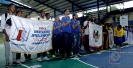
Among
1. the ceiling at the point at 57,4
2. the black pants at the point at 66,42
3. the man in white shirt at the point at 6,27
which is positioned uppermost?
A: the ceiling at the point at 57,4

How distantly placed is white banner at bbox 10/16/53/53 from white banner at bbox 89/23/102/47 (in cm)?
224

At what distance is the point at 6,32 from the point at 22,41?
2.03 feet

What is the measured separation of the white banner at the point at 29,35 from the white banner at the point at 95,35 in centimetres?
224

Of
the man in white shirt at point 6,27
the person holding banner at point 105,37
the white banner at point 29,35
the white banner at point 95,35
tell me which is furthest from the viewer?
the person holding banner at point 105,37

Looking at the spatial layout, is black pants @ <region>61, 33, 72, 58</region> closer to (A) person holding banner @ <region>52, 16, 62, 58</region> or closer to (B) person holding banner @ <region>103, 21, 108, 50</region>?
(A) person holding banner @ <region>52, 16, 62, 58</region>

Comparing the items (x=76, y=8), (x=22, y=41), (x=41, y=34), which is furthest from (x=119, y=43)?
(x=76, y=8)

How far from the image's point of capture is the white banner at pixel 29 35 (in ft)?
14.8

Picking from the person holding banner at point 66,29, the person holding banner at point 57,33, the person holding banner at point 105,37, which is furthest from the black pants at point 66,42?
the person holding banner at point 105,37

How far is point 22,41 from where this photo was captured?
4727 mm

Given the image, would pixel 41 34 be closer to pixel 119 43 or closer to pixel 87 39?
pixel 87 39

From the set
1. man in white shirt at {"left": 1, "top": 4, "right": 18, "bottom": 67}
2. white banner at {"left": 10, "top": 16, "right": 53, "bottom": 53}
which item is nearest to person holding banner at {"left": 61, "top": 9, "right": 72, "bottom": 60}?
white banner at {"left": 10, "top": 16, "right": 53, "bottom": 53}

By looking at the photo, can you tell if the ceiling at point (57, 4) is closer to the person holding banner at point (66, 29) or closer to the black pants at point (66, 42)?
the person holding banner at point (66, 29)

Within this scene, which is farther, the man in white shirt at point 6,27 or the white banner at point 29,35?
the white banner at point 29,35

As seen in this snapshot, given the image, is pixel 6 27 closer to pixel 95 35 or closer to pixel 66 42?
pixel 66 42
